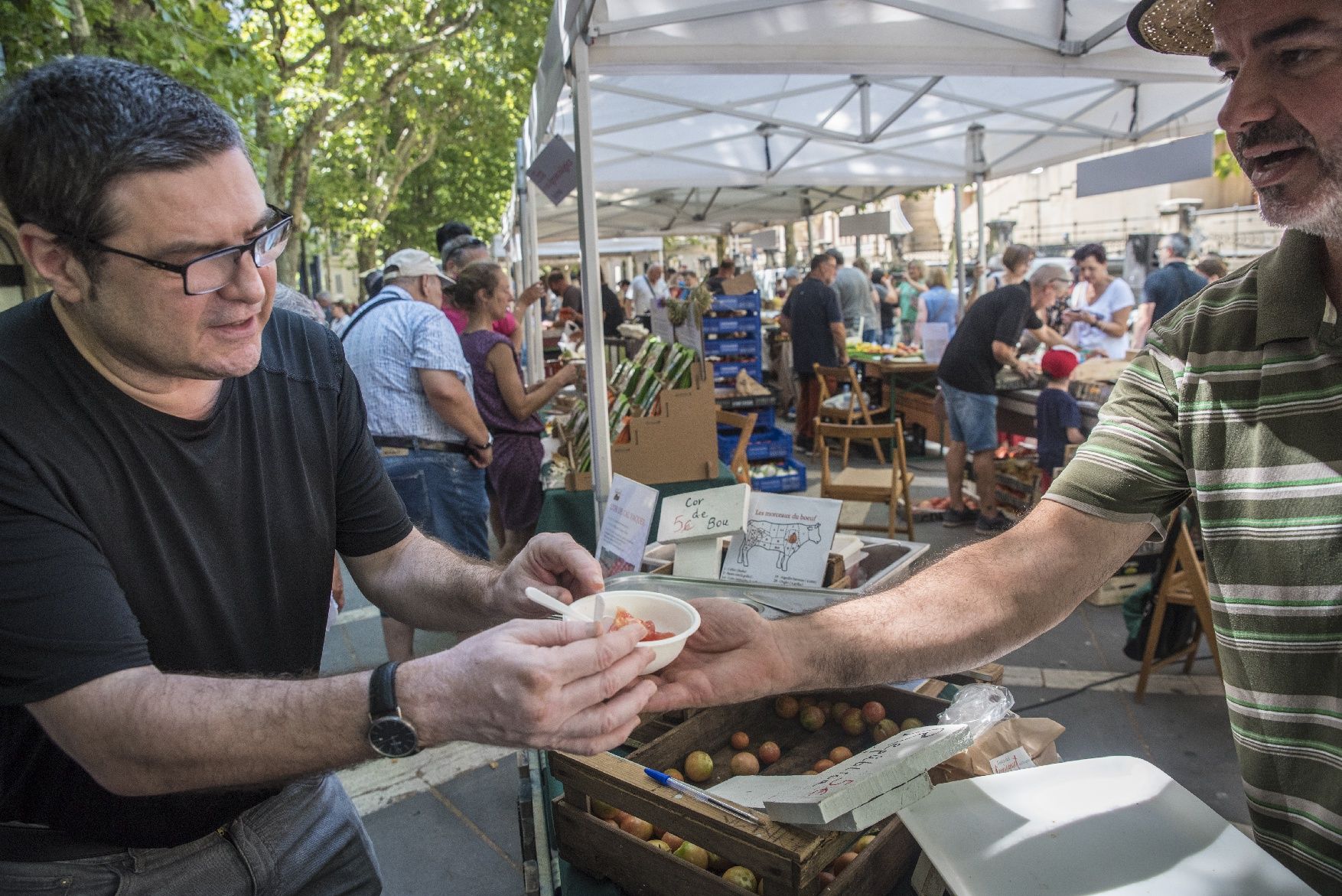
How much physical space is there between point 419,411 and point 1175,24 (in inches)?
132

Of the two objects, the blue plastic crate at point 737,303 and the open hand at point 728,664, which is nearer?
the open hand at point 728,664

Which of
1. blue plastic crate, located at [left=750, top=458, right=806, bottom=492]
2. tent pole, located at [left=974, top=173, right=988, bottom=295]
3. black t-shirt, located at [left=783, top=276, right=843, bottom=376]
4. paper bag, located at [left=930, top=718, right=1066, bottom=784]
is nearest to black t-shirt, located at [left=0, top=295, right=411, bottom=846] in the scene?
paper bag, located at [left=930, top=718, right=1066, bottom=784]

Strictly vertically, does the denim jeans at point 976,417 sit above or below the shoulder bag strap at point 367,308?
below

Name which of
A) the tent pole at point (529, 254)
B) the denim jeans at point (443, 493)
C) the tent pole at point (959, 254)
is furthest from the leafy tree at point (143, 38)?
the tent pole at point (959, 254)

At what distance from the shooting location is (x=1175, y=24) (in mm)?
1633

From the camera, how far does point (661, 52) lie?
156 inches

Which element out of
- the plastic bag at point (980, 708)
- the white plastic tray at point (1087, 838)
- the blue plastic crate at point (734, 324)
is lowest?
the plastic bag at point (980, 708)

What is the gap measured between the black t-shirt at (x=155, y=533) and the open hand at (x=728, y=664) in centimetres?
70

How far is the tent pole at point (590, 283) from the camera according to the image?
370 cm

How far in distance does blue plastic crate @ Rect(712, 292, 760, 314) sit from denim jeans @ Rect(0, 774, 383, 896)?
6.66 meters

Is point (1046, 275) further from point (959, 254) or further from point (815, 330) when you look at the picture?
point (815, 330)

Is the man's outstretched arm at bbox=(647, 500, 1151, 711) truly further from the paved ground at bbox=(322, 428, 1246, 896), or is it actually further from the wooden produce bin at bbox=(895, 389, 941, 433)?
the wooden produce bin at bbox=(895, 389, 941, 433)

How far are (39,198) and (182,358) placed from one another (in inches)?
10.8

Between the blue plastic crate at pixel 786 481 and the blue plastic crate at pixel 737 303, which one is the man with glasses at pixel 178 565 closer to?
the blue plastic crate at pixel 786 481
